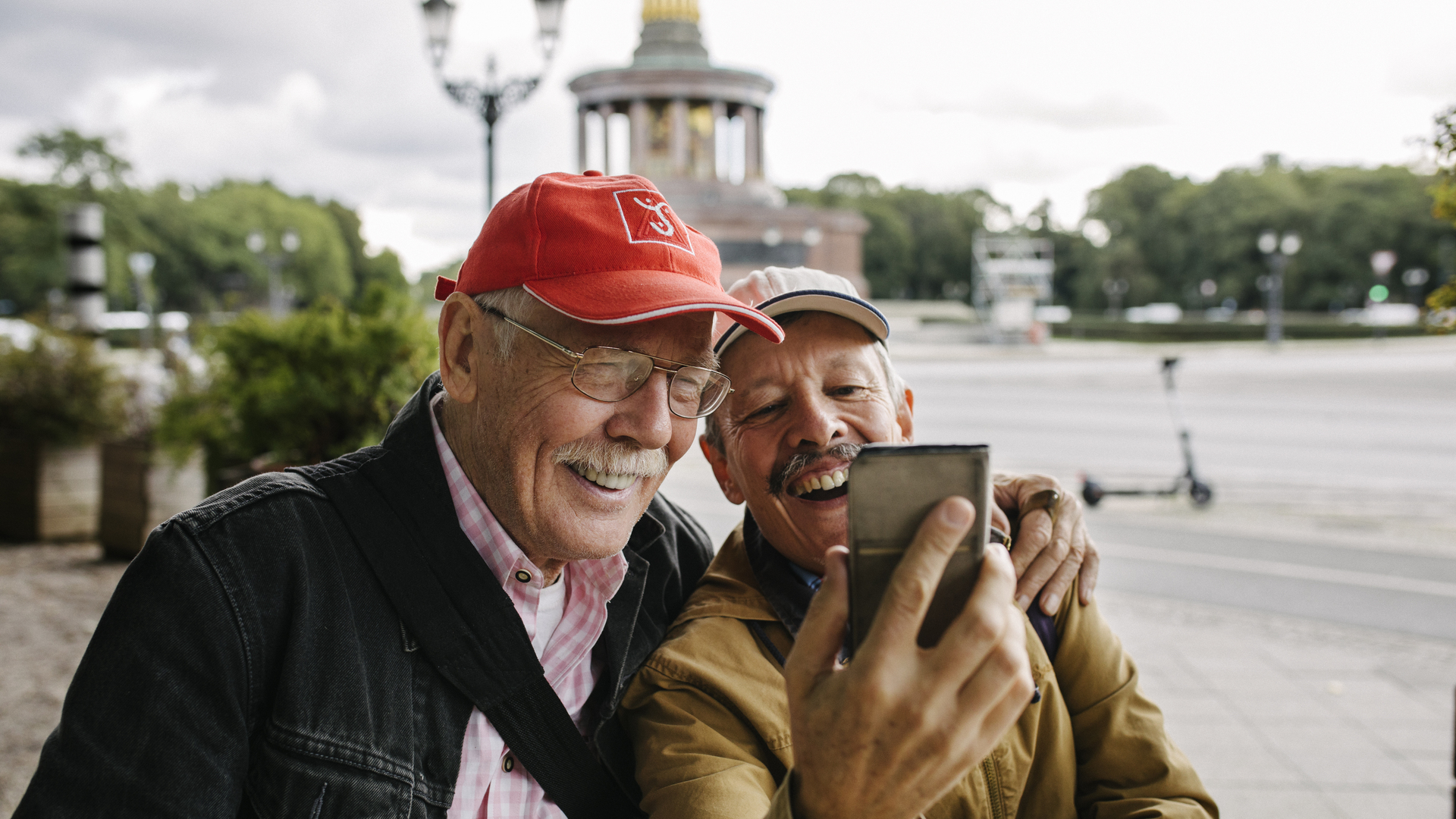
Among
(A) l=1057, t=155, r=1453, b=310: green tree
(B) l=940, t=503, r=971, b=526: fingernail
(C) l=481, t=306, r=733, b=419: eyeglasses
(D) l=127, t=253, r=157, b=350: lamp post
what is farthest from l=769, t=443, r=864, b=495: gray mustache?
(A) l=1057, t=155, r=1453, b=310: green tree

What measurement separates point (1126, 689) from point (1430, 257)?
91595 mm

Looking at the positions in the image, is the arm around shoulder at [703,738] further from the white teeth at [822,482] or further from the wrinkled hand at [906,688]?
the wrinkled hand at [906,688]

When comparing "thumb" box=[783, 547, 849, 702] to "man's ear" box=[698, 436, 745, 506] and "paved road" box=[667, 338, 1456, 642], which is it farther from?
"paved road" box=[667, 338, 1456, 642]

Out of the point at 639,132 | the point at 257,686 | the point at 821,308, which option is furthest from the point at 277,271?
the point at 257,686

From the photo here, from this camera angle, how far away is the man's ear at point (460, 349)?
2.14m

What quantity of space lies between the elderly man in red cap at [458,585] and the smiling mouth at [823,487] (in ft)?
1.24

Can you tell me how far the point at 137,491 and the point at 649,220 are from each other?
26.9 ft

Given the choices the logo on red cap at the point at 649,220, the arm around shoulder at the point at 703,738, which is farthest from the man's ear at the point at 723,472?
the logo on red cap at the point at 649,220

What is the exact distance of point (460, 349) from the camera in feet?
7.14

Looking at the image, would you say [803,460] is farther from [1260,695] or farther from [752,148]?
[752,148]

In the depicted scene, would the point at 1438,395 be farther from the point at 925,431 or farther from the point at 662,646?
the point at 662,646

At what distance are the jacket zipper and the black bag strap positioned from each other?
0.82m

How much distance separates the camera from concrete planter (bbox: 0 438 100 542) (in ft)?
32.3

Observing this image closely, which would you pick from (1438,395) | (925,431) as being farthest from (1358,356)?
(925,431)
